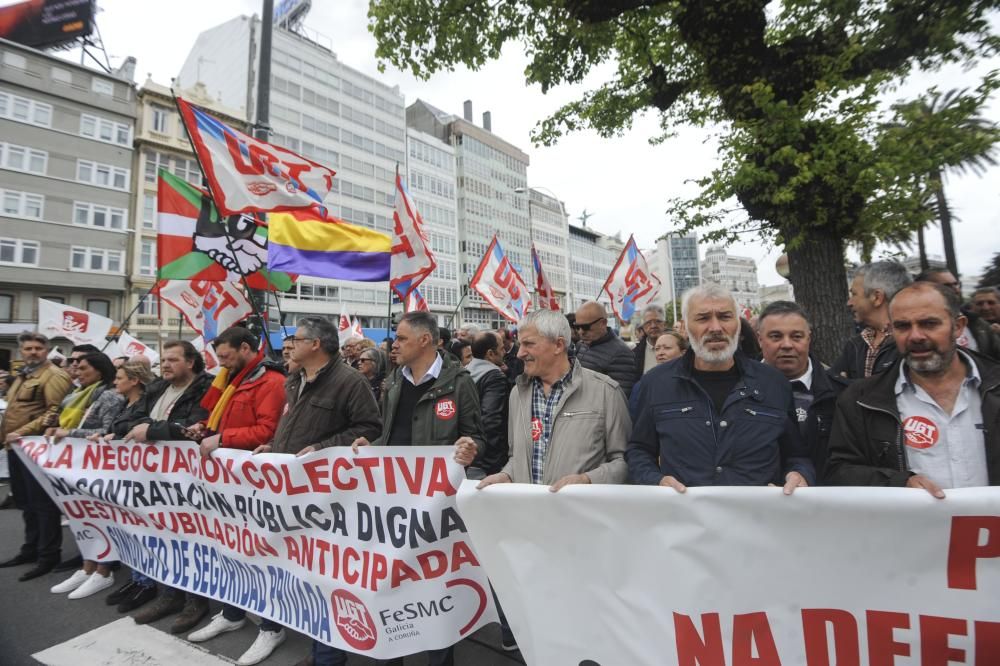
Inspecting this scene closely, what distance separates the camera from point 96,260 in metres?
32.8

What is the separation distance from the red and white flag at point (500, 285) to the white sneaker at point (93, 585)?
651 cm

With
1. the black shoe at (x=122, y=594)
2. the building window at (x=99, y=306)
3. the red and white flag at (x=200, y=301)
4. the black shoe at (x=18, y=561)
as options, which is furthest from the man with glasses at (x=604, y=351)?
the building window at (x=99, y=306)

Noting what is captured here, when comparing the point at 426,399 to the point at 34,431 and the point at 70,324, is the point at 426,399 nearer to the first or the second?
the point at 34,431

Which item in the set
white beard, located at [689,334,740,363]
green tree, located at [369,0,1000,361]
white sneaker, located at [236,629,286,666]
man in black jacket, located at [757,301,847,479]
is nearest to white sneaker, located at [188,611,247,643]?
white sneaker, located at [236,629,286,666]

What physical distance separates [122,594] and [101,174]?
3924 cm

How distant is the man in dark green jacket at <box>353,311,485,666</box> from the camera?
3160 mm

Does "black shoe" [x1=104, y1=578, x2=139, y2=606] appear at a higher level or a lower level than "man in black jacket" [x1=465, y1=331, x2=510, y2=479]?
lower

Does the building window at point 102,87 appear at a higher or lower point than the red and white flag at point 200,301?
higher

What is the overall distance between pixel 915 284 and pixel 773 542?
1180 millimetres

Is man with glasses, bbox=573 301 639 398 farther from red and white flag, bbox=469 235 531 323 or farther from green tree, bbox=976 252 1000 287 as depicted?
green tree, bbox=976 252 1000 287

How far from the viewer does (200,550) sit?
3.68 metres

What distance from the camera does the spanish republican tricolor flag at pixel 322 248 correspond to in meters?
5.14

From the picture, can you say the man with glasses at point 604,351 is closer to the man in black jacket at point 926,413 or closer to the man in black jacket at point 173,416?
the man in black jacket at point 926,413

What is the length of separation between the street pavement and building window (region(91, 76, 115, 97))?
4095 cm
